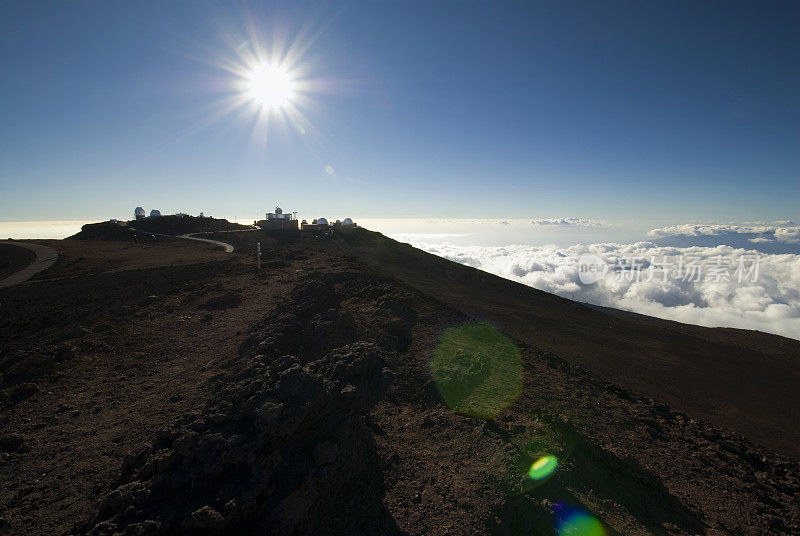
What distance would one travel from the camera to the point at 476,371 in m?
7.53

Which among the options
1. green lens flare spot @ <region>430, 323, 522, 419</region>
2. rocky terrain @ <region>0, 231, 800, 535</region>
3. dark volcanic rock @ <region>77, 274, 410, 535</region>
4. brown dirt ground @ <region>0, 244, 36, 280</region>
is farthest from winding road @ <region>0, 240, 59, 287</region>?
green lens flare spot @ <region>430, 323, 522, 419</region>

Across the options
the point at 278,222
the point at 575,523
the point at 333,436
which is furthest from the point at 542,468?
the point at 278,222

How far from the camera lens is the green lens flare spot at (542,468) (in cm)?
459

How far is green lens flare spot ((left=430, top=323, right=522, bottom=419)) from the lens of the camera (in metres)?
6.45

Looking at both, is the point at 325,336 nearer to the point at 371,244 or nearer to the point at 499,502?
the point at 499,502

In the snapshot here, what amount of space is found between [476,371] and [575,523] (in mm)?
3587

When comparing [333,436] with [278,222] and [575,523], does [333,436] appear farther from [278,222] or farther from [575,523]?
[278,222]

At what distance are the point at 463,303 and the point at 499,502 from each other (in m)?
19.7

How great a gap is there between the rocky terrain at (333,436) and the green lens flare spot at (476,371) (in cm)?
5

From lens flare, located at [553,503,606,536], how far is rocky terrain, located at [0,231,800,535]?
3 cm

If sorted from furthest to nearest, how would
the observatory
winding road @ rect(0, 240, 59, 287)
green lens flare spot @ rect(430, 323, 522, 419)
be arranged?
the observatory
winding road @ rect(0, 240, 59, 287)
green lens flare spot @ rect(430, 323, 522, 419)

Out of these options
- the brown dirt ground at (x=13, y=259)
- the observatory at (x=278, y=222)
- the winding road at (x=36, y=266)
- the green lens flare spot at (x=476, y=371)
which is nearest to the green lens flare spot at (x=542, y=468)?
the green lens flare spot at (x=476, y=371)

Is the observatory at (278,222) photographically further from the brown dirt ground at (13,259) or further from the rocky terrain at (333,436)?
the rocky terrain at (333,436)

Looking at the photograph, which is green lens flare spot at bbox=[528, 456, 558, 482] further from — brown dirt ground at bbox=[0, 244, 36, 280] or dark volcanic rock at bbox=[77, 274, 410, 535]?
brown dirt ground at bbox=[0, 244, 36, 280]
